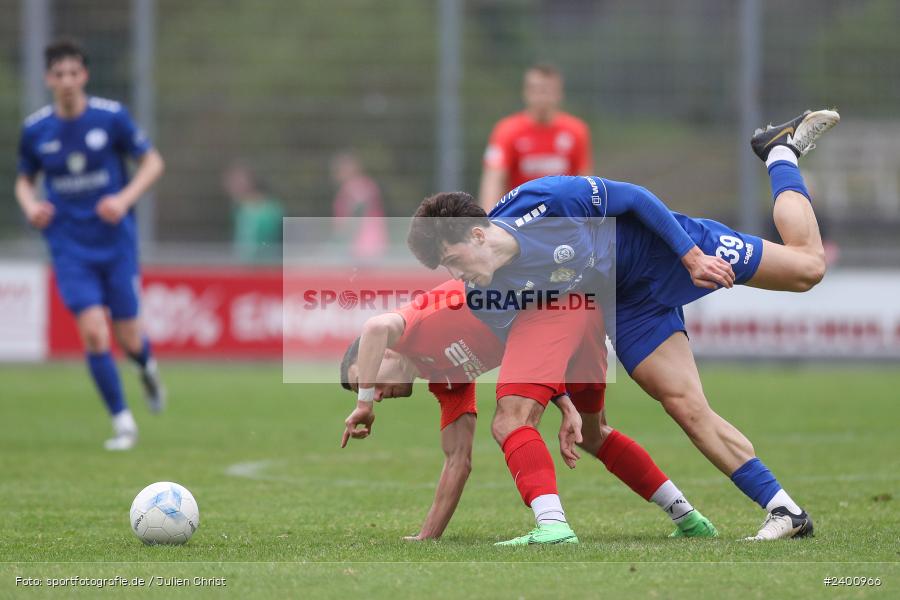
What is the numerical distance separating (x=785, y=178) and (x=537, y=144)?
4.97m

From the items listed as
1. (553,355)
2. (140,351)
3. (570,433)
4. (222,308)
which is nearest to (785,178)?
(553,355)

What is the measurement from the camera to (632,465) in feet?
21.2

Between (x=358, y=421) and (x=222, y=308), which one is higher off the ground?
(x=358, y=421)

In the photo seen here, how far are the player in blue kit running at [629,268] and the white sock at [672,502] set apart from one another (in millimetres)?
319

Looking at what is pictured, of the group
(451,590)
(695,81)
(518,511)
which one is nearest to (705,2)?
(695,81)

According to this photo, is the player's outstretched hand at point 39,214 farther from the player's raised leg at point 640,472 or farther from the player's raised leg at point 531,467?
the player's raised leg at point 531,467

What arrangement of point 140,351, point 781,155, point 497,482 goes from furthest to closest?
point 140,351
point 497,482
point 781,155

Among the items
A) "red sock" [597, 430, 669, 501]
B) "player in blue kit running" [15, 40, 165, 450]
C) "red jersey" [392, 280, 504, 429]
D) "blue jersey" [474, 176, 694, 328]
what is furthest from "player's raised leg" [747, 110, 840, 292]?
"player in blue kit running" [15, 40, 165, 450]

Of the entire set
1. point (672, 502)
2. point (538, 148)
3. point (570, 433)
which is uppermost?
point (538, 148)

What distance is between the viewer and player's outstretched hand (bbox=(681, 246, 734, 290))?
602 centimetres

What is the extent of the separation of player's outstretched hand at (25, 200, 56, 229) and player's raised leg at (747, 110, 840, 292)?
17.5ft

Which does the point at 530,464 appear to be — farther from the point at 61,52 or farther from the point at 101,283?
the point at 61,52

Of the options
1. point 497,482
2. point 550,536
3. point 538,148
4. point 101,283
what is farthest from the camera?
point 538,148

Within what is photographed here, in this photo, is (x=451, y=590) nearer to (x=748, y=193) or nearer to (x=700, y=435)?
(x=700, y=435)
